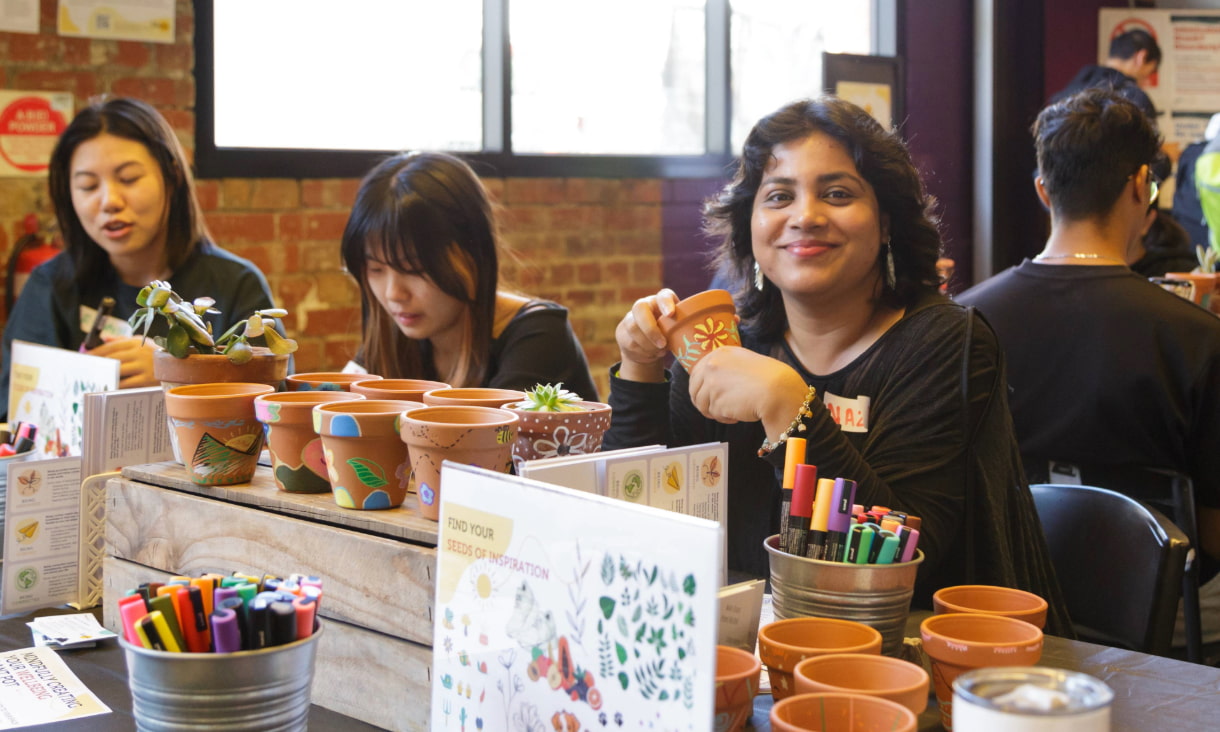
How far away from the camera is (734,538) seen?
1791 millimetres

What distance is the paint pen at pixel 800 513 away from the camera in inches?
42.6

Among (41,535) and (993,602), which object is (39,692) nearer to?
(41,535)

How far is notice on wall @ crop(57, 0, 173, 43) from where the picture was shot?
3.12m

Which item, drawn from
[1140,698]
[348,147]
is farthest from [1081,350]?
[348,147]

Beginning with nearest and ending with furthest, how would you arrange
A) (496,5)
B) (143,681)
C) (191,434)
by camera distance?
(143,681) → (191,434) → (496,5)

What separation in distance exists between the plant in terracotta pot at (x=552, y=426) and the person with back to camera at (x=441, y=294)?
2.90ft

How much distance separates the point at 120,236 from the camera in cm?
244

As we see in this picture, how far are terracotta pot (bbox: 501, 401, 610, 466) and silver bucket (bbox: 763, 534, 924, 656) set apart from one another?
0.25m

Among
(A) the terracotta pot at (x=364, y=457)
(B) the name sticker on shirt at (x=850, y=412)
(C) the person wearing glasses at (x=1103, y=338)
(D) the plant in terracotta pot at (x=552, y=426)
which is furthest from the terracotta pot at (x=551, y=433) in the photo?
(C) the person wearing glasses at (x=1103, y=338)

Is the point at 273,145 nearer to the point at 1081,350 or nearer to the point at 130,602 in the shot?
the point at 1081,350

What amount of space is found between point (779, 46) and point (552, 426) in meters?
4.04

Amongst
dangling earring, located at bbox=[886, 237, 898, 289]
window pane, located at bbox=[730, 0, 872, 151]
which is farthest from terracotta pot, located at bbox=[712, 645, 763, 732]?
window pane, located at bbox=[730, 0, 872, 151]

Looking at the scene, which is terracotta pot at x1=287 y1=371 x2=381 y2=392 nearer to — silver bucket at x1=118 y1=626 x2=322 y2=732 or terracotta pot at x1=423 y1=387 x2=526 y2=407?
terracotta pot at x1=423 y1=387 x2=526 y2=407

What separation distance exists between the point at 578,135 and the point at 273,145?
1152 mm
